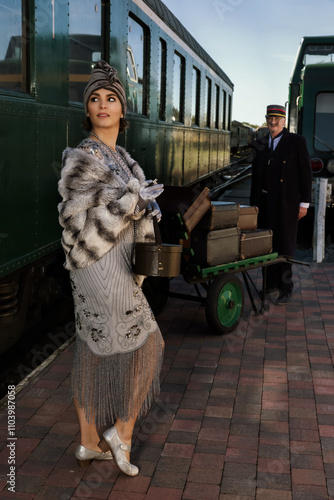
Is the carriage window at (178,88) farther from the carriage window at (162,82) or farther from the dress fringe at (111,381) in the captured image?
the dress fringe at (111,381)

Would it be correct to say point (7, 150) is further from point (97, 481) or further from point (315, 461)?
point (315, 461)

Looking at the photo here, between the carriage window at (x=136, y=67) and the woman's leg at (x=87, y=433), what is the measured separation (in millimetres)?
4348

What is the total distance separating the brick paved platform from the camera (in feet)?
10.8

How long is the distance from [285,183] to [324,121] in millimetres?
6029

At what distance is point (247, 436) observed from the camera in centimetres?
384

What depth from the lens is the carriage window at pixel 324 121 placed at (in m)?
12.2

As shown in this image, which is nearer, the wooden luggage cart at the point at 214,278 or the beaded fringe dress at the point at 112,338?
the beaded fringe dress at the point at 112,338

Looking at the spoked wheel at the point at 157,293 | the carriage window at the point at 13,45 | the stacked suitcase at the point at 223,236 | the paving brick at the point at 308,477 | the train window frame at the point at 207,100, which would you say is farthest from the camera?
the train window frame at the point at 207,100

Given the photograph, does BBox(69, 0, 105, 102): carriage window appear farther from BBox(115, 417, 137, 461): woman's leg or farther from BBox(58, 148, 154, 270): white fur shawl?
BBox(115, 417, 137, 461): woman's leg

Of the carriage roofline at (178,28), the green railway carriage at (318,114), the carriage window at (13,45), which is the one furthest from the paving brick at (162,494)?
the green railway carriage at (318,114)

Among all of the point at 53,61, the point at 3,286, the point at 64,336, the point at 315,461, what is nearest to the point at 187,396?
the point at 315,461

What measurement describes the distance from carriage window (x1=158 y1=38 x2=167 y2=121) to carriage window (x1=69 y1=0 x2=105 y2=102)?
2.88 m

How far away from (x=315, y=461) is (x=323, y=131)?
9.49 metres

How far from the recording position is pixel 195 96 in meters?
12.1
